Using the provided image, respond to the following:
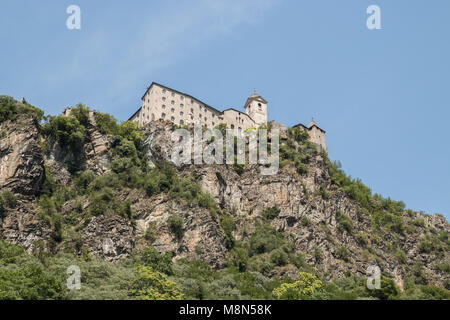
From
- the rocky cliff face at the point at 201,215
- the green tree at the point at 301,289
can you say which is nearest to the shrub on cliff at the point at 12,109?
the rocky cliff face at the point at 201,215

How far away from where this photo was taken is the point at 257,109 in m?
109

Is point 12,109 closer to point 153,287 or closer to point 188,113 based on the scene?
point 153,287

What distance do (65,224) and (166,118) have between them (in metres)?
33.7

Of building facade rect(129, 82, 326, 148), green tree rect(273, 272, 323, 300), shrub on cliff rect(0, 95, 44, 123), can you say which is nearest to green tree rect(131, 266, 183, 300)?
green tree rect(273, 272, 323, 300)

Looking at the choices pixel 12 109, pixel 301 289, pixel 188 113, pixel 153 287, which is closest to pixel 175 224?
pixel 301 289

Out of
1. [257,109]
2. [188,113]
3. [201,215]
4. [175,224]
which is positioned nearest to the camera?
[175,224]

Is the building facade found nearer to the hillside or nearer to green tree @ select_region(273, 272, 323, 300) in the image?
the hillside

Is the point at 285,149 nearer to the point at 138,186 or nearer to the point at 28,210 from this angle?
the point at 138,186

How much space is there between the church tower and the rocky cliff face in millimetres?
23949

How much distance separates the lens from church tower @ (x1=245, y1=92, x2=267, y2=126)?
354 feet

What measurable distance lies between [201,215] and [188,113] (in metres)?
33.0

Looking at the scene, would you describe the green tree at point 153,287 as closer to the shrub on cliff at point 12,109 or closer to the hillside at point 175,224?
the hillside at point 175,224

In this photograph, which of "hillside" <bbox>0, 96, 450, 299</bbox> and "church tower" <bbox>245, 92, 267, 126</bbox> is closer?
"hillside" <bbox>0, 96, 450, 299</bbox>
